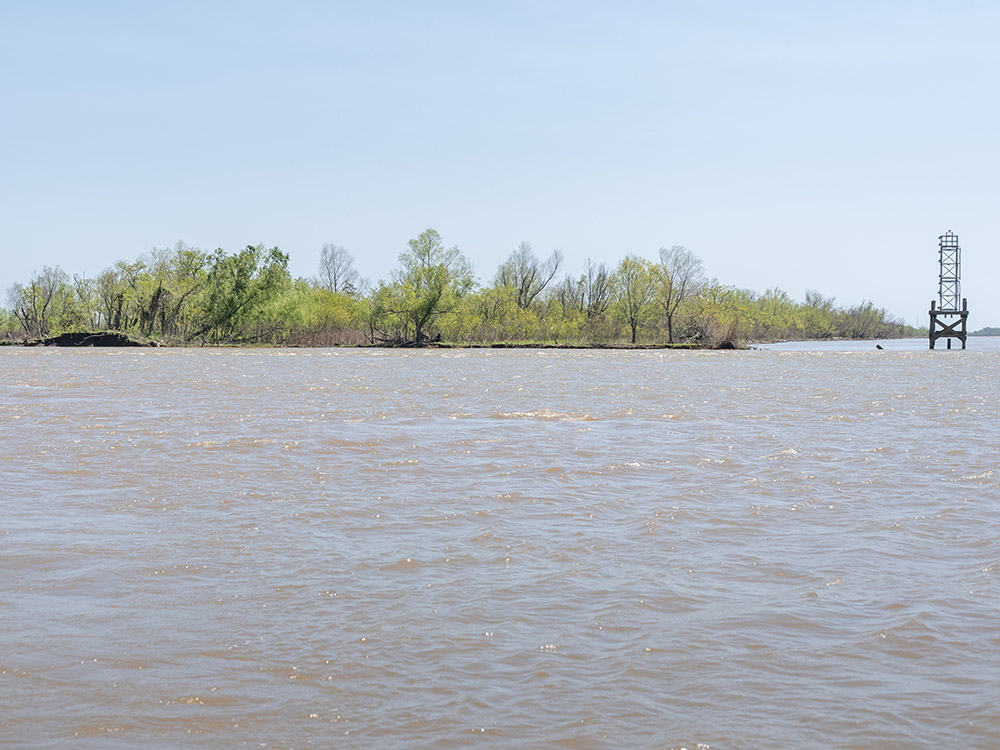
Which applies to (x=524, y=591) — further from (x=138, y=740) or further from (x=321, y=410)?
(x=321, y=410)

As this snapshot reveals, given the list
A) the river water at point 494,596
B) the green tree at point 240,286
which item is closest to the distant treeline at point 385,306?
the green tree at point 240,286

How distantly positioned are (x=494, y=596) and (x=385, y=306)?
89.0 m

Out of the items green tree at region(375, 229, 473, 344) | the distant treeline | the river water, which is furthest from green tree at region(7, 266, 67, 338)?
the river water

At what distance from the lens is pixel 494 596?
17.6 ft

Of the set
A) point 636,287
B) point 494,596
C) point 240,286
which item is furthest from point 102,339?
point 494,596

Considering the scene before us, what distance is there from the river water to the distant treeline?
78.1m

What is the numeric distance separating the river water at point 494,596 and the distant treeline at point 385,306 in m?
78.1

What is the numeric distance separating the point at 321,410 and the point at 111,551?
11886 mm

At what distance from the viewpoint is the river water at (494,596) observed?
12.1 feet

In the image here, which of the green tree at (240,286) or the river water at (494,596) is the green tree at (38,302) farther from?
the river water at (494,596)

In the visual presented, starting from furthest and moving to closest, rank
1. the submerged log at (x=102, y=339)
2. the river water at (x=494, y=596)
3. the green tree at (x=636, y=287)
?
1. the green tree at (x=636, y=287)
2. the submerged log at (x=102, y=339)
3. the river water at (x=494, y=596)

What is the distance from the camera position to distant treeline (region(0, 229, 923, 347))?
88.1m

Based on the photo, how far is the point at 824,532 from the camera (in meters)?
7.21

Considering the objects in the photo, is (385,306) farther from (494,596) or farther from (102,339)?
(494,596)
